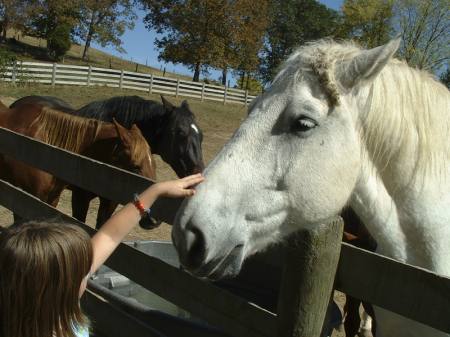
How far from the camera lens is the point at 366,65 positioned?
1.65m

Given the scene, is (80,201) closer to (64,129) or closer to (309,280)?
(64,129)

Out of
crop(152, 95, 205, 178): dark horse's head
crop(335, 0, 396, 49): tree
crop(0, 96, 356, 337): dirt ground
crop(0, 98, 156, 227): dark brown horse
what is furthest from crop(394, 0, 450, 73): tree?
crop(0, 98, 156, 227): dark brown horse

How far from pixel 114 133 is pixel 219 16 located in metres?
29.9

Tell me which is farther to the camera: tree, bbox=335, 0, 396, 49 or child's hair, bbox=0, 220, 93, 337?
tree, bbox=335, 0, 396, 49

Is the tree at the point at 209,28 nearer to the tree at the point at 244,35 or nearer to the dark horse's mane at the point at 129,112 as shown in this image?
the tree at the point at 244,35

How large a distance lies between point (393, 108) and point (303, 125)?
46 centimetres

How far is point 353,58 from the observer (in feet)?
5.53

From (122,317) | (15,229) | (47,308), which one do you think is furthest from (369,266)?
(122,317)

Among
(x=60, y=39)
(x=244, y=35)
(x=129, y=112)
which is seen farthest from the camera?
(x=60, y=39)

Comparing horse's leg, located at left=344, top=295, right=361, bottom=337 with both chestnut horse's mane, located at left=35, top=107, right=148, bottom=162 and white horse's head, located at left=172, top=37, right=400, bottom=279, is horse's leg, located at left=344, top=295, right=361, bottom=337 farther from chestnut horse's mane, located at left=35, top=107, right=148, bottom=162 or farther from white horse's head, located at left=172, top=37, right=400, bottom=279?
chestnut horse's mane, located at left=35, top=107, right=148, bottom=162

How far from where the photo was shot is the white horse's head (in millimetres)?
1674

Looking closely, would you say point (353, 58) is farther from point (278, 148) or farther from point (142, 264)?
point (142, 264)

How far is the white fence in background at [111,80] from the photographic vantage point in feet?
66.5

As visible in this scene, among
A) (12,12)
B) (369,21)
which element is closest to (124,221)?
(369,21)
